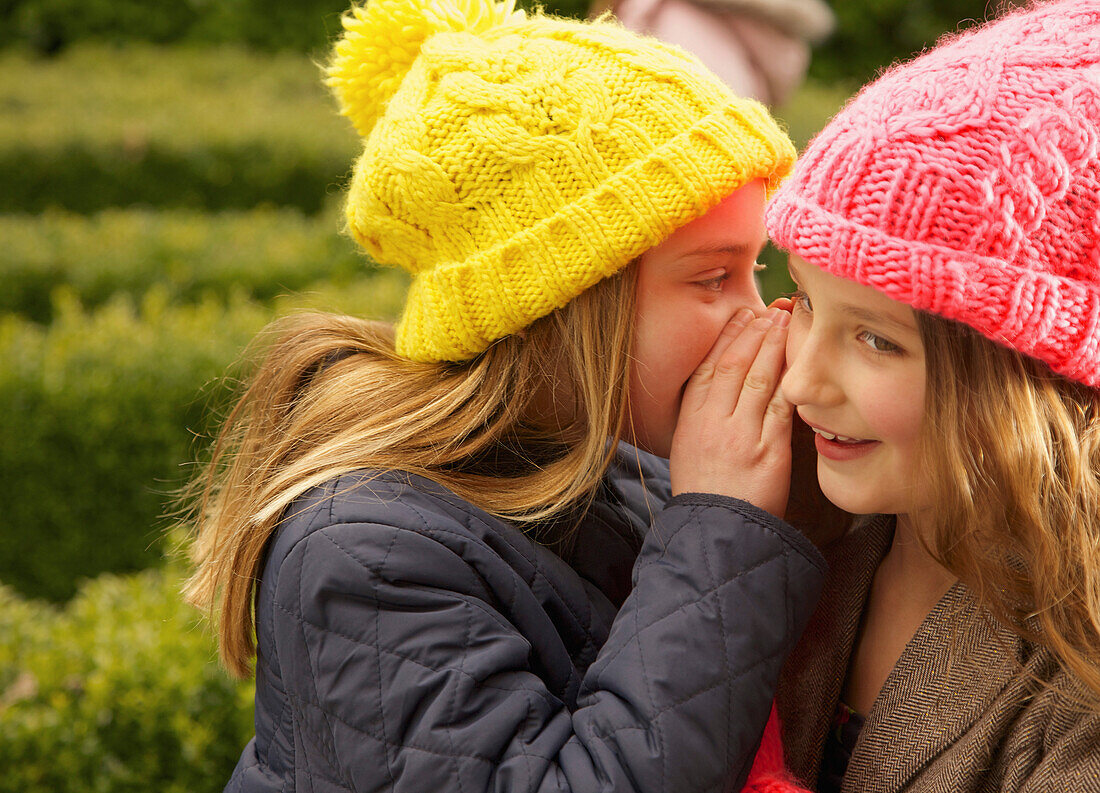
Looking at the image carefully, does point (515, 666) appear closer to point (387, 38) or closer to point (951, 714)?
point (951, 714)

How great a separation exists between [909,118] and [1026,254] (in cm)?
25

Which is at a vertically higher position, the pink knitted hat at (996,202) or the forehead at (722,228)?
the pink knitted hat at (996,202)

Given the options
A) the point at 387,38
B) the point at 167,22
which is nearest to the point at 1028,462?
the point at 387,38

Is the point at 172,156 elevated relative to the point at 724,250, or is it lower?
lower

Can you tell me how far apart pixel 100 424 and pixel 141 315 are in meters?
1.29

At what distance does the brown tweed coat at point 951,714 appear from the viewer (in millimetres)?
1533

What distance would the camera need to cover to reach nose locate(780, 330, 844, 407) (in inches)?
63.3

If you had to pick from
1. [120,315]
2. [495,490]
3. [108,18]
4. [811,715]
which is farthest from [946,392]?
[108,18]

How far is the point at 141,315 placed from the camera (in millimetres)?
5652

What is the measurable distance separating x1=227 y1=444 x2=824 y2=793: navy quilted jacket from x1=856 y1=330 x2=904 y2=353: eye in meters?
0.38

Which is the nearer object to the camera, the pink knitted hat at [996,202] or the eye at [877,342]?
the pink knitted hat at [996,202]

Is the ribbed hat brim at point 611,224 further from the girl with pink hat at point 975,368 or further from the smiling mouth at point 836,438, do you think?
the smiling mouth at point 836,438

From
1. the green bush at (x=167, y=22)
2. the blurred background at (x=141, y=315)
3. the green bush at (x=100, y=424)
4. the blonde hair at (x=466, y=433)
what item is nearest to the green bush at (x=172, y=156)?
the blurred background at (x=141, y=315)

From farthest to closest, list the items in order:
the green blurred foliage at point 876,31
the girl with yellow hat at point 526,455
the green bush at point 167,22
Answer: the green bush at point 167,22 → the green blurred foliage at point 876,31 → the girl with yellow hat at point 526,455
